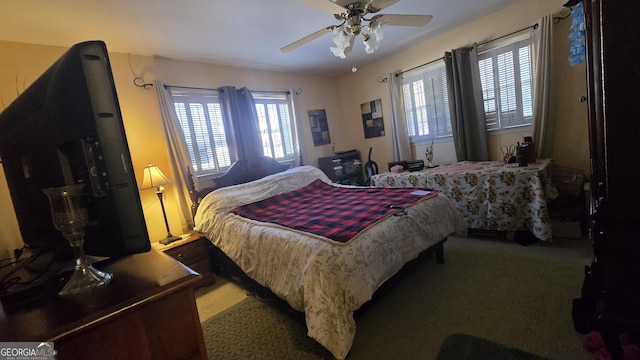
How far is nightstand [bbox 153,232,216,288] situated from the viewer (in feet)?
8.18

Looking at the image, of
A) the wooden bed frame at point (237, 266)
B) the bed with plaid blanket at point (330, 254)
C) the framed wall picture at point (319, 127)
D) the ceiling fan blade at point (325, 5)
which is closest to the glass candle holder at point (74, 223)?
the bed with plaid blanket at point (330, 254)

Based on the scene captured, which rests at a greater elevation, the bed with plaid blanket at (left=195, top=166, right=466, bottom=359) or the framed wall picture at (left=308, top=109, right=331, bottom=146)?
the framed wall picture at (left=308, top=109, right=331, bottom=146)

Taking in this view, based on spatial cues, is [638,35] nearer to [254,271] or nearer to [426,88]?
[254,271]

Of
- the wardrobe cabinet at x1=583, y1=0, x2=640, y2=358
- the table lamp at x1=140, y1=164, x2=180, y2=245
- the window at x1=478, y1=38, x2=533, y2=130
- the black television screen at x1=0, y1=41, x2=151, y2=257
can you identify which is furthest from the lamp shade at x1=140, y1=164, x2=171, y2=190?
the window at x1=478, y1=38, x2=533, y2=130

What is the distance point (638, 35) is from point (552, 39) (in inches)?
99.2

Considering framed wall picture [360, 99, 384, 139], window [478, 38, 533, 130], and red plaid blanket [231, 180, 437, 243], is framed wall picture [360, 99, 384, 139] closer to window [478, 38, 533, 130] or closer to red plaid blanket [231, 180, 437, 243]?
window [478, 38, 533, 130]

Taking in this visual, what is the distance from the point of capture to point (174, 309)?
0.70 m

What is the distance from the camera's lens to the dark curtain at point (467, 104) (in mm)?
3225

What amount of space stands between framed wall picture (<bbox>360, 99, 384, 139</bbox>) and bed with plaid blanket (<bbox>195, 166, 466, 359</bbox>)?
226cm

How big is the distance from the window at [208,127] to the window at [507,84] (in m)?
2.88

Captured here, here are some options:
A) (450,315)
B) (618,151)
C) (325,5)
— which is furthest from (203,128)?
(618,151)

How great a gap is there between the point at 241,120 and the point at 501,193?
310 centimetres

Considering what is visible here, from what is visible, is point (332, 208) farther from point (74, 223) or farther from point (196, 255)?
point (74, 223)

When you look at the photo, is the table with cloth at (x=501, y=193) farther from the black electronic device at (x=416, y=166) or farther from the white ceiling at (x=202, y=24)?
the white ceiling at (x=202, y=24)
